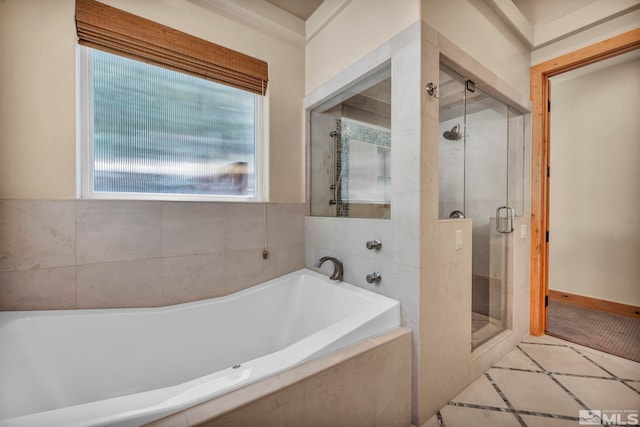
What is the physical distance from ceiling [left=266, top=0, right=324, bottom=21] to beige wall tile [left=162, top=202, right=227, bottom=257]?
5.14 feet

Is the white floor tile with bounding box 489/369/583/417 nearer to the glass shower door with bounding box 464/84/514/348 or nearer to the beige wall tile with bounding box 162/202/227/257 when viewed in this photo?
the glass shower door with bounding box 464/84/514/348

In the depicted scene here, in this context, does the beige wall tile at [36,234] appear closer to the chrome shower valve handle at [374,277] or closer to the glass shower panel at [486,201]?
the chrome shower valve handle at [374,277]

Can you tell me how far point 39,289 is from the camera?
54.2 inches

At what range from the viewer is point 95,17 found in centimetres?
148

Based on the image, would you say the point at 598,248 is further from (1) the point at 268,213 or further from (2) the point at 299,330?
(1) the point at 268,213

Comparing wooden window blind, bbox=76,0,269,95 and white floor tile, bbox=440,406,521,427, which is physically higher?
wooden window blind, bbox=76,0,269,95

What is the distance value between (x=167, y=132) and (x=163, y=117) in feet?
0.32

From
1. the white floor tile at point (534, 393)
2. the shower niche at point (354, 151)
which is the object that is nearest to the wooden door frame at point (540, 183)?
the white floor tile at point (534, 393)

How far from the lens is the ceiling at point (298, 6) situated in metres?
2.01

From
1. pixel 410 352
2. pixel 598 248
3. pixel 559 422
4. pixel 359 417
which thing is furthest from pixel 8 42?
pixel 598 248


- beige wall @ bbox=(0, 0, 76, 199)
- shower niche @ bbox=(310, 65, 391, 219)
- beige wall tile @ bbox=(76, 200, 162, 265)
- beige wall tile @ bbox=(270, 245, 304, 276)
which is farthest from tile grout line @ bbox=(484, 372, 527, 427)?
beige wall @ bbox=(0, 0, 76, 199)

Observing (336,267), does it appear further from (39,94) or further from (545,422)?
(39,94)

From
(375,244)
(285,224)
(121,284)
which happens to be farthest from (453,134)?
(121,284)

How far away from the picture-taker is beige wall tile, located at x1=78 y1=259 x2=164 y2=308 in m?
1.48
